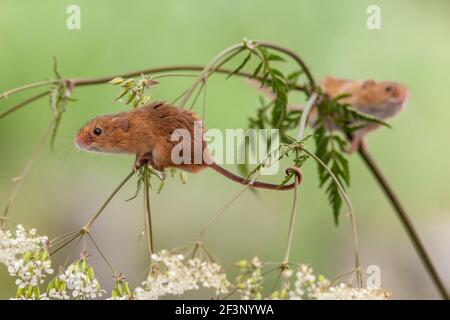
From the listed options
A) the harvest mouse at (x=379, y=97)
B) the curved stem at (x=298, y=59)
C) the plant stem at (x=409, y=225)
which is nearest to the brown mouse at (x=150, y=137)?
the curved stem at (x=298, y=59)

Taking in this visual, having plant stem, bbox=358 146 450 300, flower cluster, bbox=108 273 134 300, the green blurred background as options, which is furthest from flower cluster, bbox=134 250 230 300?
the green blurred background

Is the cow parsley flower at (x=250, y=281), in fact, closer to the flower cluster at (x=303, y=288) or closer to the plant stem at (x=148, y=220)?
the flower cluster at (x=303, y=288)

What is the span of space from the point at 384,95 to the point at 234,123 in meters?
0.53

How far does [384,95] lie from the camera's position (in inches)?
70.8

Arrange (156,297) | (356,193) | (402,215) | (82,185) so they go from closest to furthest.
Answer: (156,297), (402,215), (82,185), (356,193)

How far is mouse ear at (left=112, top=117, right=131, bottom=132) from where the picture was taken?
3.09 ft

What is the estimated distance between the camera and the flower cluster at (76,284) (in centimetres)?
66

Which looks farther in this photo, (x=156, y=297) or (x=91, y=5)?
(x=91, y=5)

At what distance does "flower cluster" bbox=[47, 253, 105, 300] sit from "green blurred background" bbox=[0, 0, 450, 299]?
4.71ft

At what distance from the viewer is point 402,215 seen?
113 cm

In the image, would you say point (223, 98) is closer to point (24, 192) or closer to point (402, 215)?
point (24, 192)

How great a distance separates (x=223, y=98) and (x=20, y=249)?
5.27ft
